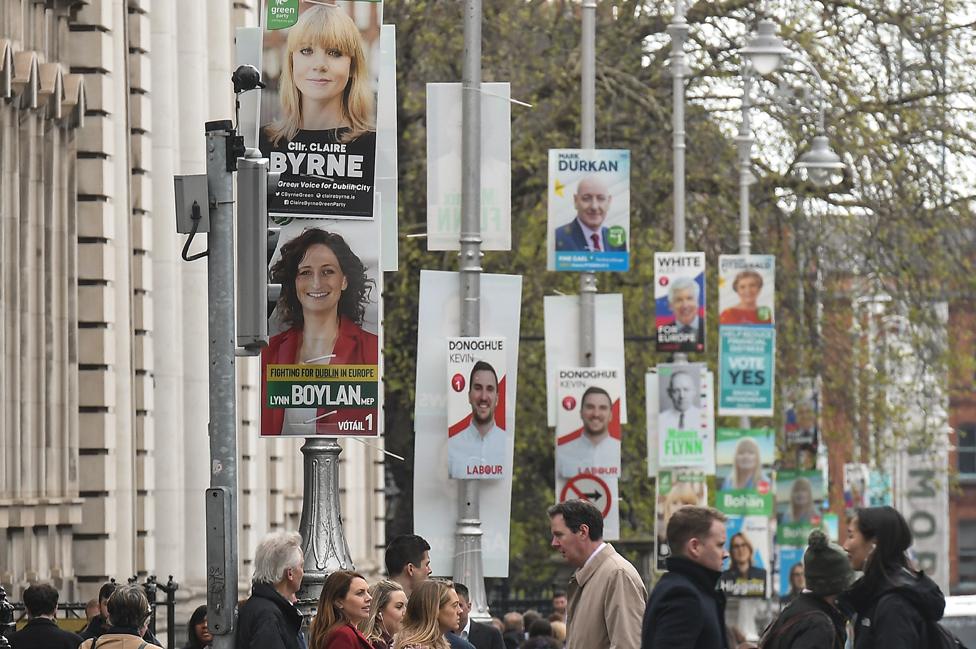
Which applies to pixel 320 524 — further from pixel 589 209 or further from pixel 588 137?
pixel 588 137

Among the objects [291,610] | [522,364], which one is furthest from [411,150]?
[291,610]

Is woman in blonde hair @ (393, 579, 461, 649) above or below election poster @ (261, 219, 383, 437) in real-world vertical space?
below

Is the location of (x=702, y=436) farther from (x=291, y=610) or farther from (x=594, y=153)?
(x=291, y=610)

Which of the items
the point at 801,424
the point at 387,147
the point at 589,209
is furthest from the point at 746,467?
the point at 387,147

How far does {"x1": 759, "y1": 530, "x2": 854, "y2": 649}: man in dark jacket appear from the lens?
9711mm

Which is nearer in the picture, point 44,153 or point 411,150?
point 44,153

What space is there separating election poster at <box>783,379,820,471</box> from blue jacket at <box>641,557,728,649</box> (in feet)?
88.3

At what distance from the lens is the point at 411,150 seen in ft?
117

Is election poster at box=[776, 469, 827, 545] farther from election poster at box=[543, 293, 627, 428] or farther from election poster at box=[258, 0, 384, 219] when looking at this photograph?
election poster at box=[258, 0, 384, 219]

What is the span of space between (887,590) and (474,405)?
899cm

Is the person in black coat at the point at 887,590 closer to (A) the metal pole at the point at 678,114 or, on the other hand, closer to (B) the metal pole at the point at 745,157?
(A) the metal pole at the point at 678,114

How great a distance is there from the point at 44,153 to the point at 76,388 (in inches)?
78.1

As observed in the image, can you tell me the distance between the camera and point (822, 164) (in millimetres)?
33219

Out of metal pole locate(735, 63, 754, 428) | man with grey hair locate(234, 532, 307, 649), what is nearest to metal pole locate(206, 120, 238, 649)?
man with grey hair locate(234, 532, 307, 649)
